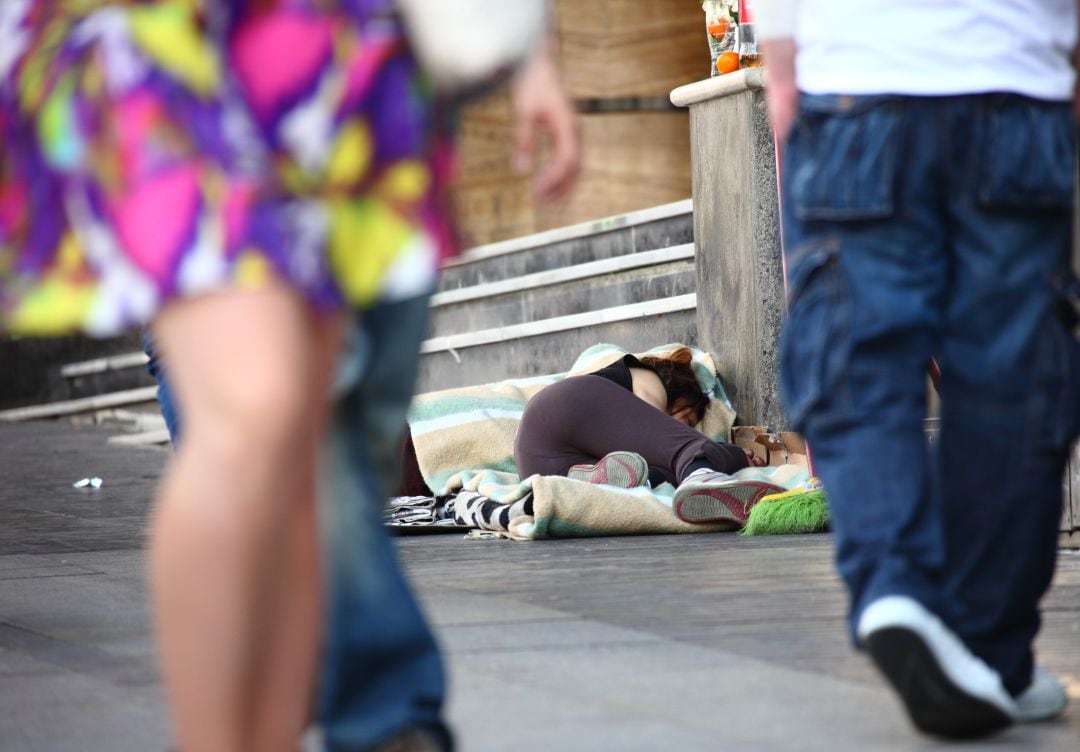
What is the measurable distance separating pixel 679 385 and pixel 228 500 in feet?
16.1

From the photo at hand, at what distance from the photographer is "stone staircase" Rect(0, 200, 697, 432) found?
7.63 m

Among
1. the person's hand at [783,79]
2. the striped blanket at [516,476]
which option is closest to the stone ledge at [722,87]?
the striped blanket at [516,476]

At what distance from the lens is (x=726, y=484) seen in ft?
17.7

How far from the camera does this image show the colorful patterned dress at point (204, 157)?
1553 mm

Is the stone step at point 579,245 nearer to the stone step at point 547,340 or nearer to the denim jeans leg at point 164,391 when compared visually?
→ the stone step at point 547,340

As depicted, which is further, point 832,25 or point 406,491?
point 406,491

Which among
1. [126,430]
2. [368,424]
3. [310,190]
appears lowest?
[126,430]

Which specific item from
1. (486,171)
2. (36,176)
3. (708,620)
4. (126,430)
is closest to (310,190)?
(36,176)

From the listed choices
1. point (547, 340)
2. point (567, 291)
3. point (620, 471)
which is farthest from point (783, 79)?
point (567, 291)

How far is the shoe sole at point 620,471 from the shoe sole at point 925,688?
343cm

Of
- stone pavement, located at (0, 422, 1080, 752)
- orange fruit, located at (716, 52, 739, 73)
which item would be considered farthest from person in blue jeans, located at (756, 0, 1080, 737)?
orange fruit, located at (716, 52, 739, 73)

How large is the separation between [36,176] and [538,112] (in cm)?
49

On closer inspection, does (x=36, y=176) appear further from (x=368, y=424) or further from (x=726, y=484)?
(x=726, y=484)

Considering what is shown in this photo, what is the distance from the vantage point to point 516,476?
626 centimetres
